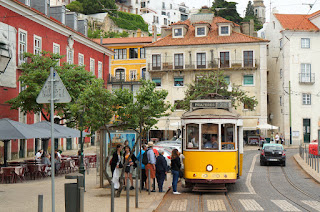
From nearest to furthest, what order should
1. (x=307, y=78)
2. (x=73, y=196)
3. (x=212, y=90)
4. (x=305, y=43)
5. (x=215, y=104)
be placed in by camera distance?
1. (x=73, y=196)
2. (x=215, y=104)
3. (x=212, y=90)
4. (x=307, y=78)
5. (x=305, y=43)

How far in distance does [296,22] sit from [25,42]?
3751 centimetres

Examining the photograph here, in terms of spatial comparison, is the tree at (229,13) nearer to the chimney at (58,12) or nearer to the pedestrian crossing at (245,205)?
the chimney at (58,12)

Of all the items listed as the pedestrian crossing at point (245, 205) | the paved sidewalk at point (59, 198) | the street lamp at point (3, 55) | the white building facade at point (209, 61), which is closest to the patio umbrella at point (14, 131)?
the paved sidewalk at point (59, 198)

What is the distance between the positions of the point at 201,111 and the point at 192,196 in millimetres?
3253

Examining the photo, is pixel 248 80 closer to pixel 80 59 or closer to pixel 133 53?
pixel 133 53

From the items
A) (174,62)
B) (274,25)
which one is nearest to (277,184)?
(174,62)

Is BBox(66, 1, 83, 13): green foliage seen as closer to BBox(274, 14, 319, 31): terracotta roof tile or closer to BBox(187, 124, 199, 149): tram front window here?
BBox(274, 14, 319, 31): terracotta roof tile

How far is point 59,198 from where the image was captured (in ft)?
49.2

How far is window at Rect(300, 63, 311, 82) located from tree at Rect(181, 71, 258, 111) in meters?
7.45

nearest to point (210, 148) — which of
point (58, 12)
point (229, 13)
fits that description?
point (58, 12)

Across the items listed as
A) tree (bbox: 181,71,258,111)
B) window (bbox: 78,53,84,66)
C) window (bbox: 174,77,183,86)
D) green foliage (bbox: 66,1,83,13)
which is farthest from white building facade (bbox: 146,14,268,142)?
green foliage (bbox: 66,1,83,13)

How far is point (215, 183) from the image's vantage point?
56.9 feet

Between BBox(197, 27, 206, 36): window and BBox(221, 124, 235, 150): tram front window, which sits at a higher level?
BBox(197, 27, 206, 36): window

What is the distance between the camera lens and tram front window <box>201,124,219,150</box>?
1717 cm
